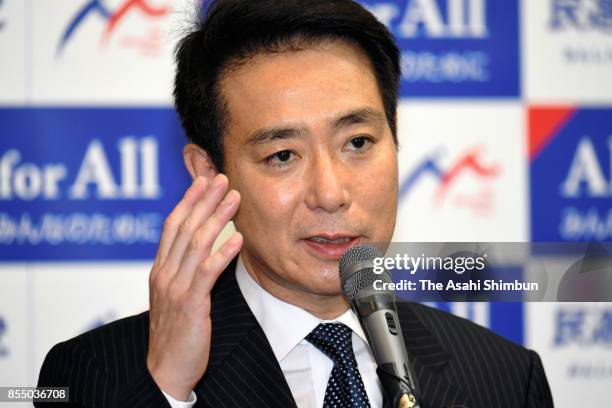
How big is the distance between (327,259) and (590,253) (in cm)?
52

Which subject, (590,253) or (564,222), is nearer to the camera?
(590,253)

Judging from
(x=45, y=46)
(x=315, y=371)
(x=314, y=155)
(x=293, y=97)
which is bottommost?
(x=315, y=371)

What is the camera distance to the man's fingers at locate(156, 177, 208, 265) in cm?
139

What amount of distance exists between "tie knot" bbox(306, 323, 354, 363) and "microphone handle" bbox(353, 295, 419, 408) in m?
0.56

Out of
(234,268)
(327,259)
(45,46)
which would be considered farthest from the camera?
(45,46)

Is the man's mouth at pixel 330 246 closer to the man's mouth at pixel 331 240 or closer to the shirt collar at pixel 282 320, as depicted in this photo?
the man's mouth at pixel 331 240

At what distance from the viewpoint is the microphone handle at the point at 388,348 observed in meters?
0.97

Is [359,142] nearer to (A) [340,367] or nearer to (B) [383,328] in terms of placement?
(A) [340,367]

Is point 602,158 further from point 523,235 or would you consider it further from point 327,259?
point 327,259

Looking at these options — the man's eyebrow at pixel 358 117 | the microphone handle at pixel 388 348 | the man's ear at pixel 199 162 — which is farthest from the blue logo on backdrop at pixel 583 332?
the microphone handle at pixel 388 348

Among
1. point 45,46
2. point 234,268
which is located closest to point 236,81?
point 234,268

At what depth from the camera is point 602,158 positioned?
8.82 feet

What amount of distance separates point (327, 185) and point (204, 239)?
0.31 metres

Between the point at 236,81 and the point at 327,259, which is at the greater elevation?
the point at 236,81
